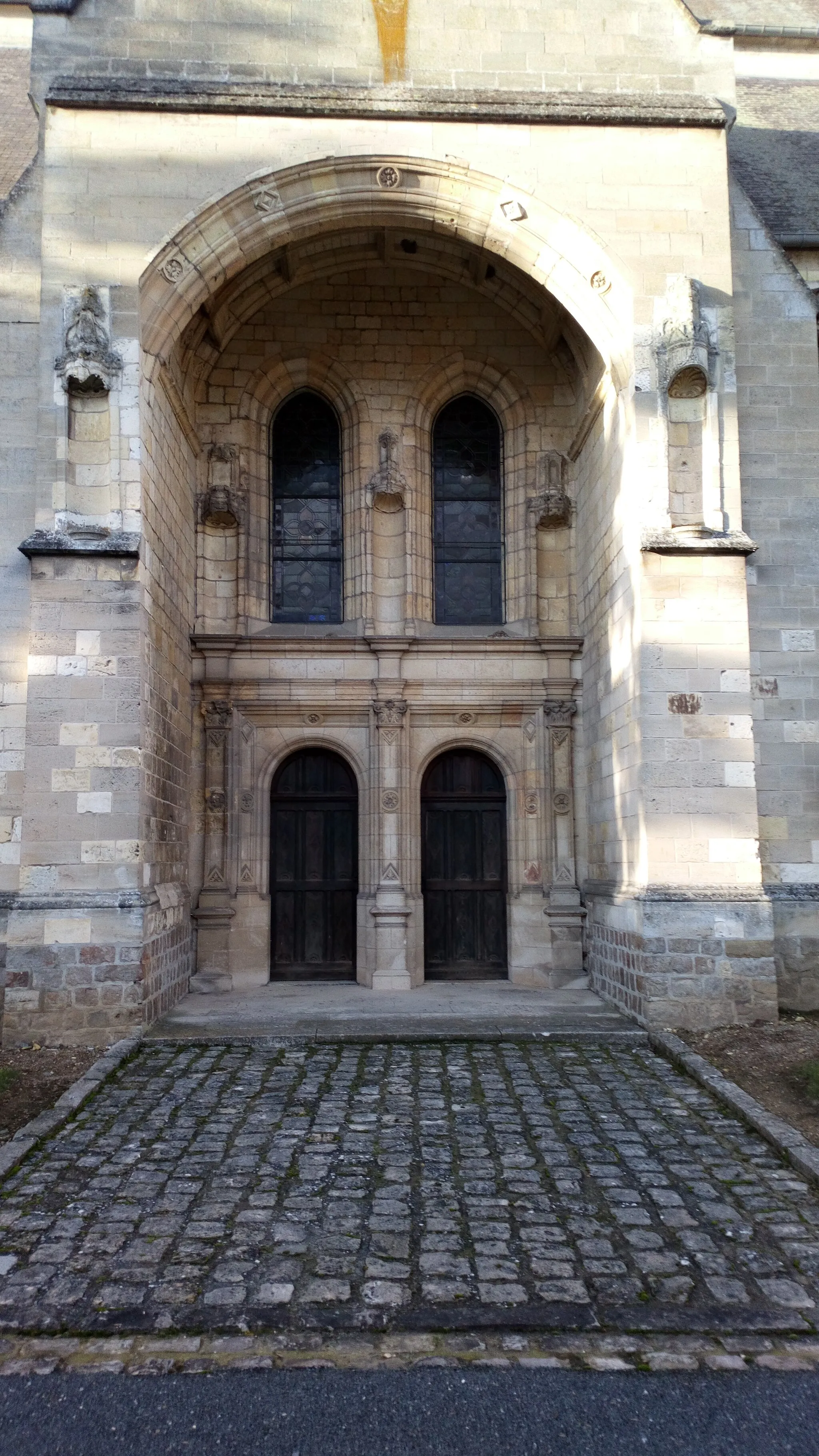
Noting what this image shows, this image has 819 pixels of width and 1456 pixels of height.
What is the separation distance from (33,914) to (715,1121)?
4946 millimetres

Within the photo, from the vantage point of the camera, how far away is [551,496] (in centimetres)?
1062

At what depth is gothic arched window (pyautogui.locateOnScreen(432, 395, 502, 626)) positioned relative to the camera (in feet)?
36.2

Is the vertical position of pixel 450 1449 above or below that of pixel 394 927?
below

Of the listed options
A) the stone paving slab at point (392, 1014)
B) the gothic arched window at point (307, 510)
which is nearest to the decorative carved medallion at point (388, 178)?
the gothic arched window at point (307, 510)

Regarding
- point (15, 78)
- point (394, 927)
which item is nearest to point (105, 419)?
point (394, 927)

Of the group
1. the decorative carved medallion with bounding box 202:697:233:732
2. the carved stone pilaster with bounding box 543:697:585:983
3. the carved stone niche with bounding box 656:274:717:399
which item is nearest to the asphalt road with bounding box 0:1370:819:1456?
→ the carved stone pilaster with bounding box 543:697:585:983

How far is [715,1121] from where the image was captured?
19.1 ft

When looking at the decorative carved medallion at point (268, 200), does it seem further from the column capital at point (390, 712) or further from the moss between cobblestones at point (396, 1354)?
the moss between cobblestones at point (396, 1354)

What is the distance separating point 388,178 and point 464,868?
650 centimetres

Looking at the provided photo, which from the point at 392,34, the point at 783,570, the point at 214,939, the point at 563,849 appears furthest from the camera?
the point at 563,849

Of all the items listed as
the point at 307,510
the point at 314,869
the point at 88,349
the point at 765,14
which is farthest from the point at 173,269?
the point at 765,14

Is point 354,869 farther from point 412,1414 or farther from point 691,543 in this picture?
point 412,1414

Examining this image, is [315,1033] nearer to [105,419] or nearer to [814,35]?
[105,419]

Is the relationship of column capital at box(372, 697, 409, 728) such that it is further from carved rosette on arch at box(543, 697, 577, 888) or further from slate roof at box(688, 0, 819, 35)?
slate roof at box(688, 0, 819, 35)
